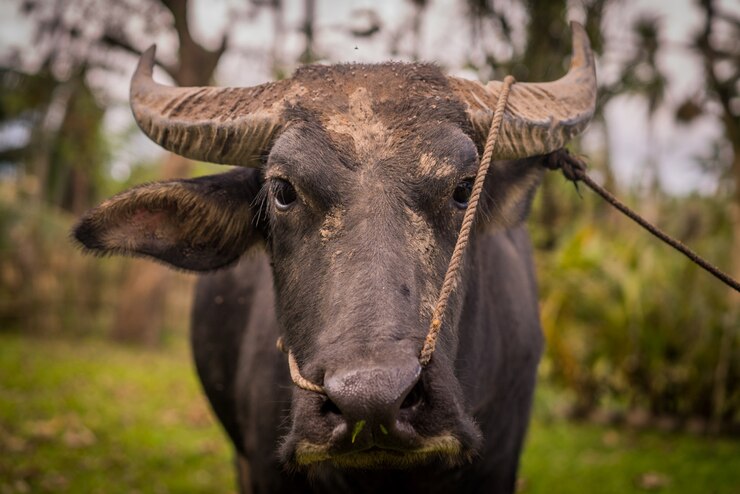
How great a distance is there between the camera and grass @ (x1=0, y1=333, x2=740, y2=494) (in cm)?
Result: 577

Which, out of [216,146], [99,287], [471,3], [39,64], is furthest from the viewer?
[99,287]

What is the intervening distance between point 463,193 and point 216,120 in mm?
992

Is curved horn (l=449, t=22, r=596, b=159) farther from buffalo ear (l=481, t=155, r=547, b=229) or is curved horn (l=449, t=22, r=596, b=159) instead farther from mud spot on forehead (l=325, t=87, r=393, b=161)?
mud spot on forehead (l=325, t=87, r=393, b=161)

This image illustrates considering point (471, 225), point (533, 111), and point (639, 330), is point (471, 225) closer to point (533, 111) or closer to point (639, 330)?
point (533, 111)

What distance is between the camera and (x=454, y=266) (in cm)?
210

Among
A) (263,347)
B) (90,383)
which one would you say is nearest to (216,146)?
(263,347)

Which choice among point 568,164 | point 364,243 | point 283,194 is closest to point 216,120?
point 283,194

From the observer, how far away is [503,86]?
265 cm

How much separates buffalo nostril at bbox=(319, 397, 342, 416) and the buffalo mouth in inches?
3.6

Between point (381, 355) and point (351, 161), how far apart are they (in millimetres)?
750

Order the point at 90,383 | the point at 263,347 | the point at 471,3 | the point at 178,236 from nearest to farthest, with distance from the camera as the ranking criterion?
1. the point at 178,236
2. the point at 263,347
3. the point at 471,3
4. the point at 90,383

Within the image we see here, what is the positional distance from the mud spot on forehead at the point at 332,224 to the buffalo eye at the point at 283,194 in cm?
21

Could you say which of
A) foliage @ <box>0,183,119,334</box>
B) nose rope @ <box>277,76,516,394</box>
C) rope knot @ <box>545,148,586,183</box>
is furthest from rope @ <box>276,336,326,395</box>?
foliage @ <box>0,183,119,334</box>

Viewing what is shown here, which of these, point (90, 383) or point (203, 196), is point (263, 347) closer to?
→ point (203, 196)
